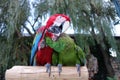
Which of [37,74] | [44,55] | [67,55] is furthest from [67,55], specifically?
[37,74]

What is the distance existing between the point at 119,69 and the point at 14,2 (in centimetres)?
155

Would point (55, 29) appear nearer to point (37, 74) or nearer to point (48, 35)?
point (48, 35)

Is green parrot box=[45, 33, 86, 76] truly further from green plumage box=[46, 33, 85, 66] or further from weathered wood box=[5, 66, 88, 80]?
weathered wood box=[5, 66, 88, 80]

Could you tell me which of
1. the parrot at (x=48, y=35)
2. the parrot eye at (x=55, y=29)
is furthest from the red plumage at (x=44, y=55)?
the parrot eye at (x=55, y=29)

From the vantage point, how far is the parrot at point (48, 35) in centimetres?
141

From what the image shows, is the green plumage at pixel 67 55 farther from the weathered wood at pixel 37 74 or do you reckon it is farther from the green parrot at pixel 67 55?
the weathered wood at pixel 37 74

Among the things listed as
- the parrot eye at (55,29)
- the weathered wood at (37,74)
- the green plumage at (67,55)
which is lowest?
the weathered wood at (37,74)

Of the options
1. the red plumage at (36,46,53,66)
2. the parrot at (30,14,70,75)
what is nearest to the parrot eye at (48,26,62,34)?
the parrot at (30,14,70,75)

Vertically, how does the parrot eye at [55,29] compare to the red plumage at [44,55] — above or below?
above

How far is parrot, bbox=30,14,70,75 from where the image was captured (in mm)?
1406

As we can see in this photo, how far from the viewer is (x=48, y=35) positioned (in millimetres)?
1488

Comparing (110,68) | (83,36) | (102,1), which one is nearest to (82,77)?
(83,36)

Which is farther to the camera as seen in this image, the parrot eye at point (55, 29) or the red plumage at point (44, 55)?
the red plumage at point (44, 55)

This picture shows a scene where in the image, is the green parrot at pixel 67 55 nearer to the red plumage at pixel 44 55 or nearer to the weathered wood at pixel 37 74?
the red plumage at pixel 44 55
